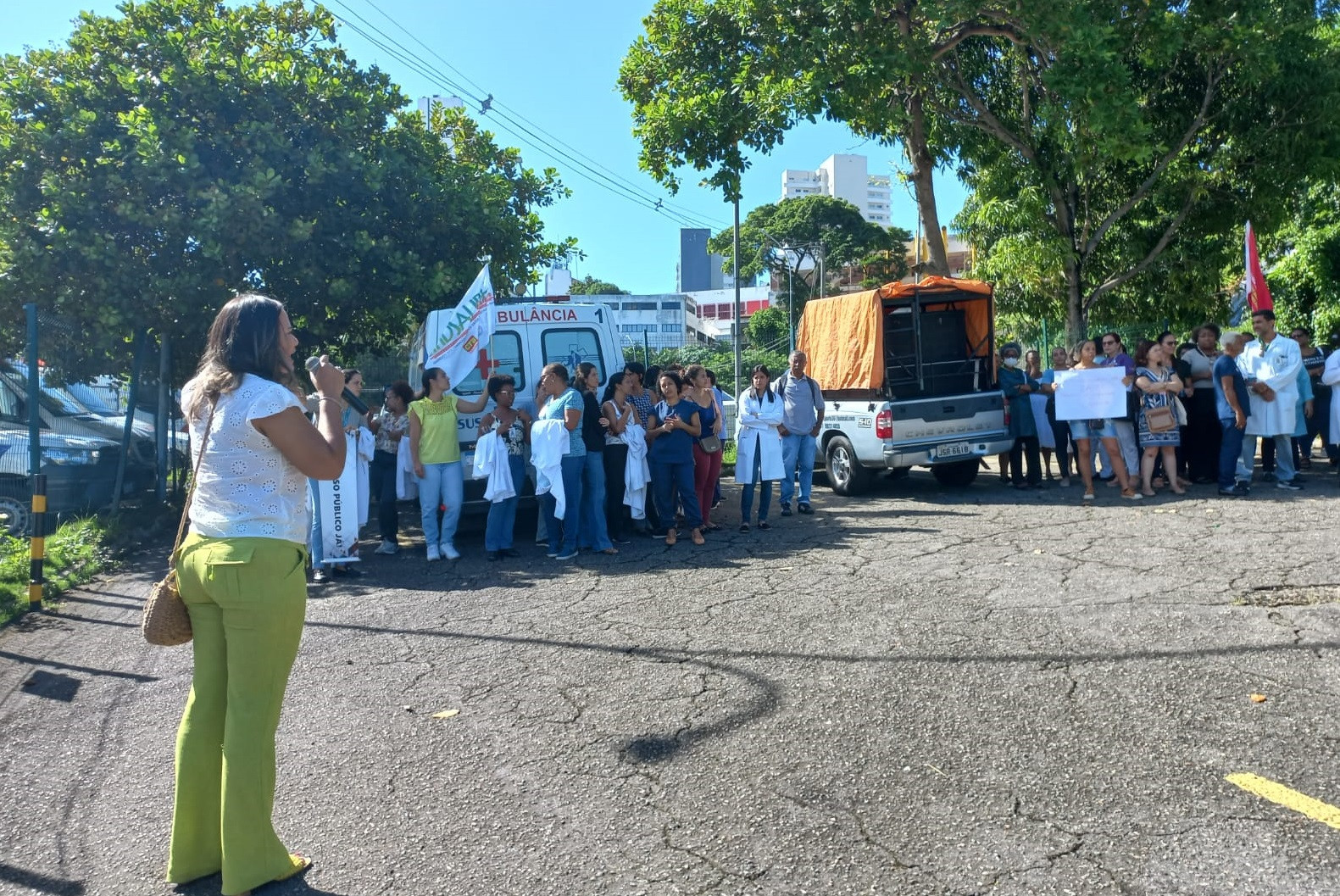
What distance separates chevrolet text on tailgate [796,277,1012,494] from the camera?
1232cm

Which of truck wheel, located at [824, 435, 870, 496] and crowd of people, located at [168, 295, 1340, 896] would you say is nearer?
crowd of people, located at [168, 295, 1340, 896]

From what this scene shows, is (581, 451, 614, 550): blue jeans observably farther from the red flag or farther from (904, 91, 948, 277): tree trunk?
(904, 91, 948, 277): tree trunk

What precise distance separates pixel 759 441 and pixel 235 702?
7458 mm

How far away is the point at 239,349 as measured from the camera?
344 centimetres

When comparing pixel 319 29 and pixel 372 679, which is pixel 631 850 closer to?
pixel 372 679

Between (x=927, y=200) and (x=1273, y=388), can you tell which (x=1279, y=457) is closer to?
(x=1273, y=388)

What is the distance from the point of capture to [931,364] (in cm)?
1397

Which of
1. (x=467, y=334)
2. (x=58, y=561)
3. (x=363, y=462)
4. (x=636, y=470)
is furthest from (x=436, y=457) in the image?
(x=58, y=561)

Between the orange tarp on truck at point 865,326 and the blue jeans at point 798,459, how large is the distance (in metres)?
1.99

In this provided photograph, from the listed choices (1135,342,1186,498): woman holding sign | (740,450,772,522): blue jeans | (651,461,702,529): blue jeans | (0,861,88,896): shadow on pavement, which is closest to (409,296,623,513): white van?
(651,461,702,529): blue jeans

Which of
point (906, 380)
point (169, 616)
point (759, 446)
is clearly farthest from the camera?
point (906, 380)

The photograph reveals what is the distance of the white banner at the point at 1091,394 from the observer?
1108 centimetres

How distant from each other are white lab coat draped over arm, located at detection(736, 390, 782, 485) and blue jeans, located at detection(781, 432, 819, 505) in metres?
0.70

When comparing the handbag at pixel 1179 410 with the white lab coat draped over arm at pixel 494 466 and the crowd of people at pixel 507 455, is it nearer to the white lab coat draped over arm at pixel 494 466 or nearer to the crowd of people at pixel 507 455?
the crowd of people at pixel 507 455
